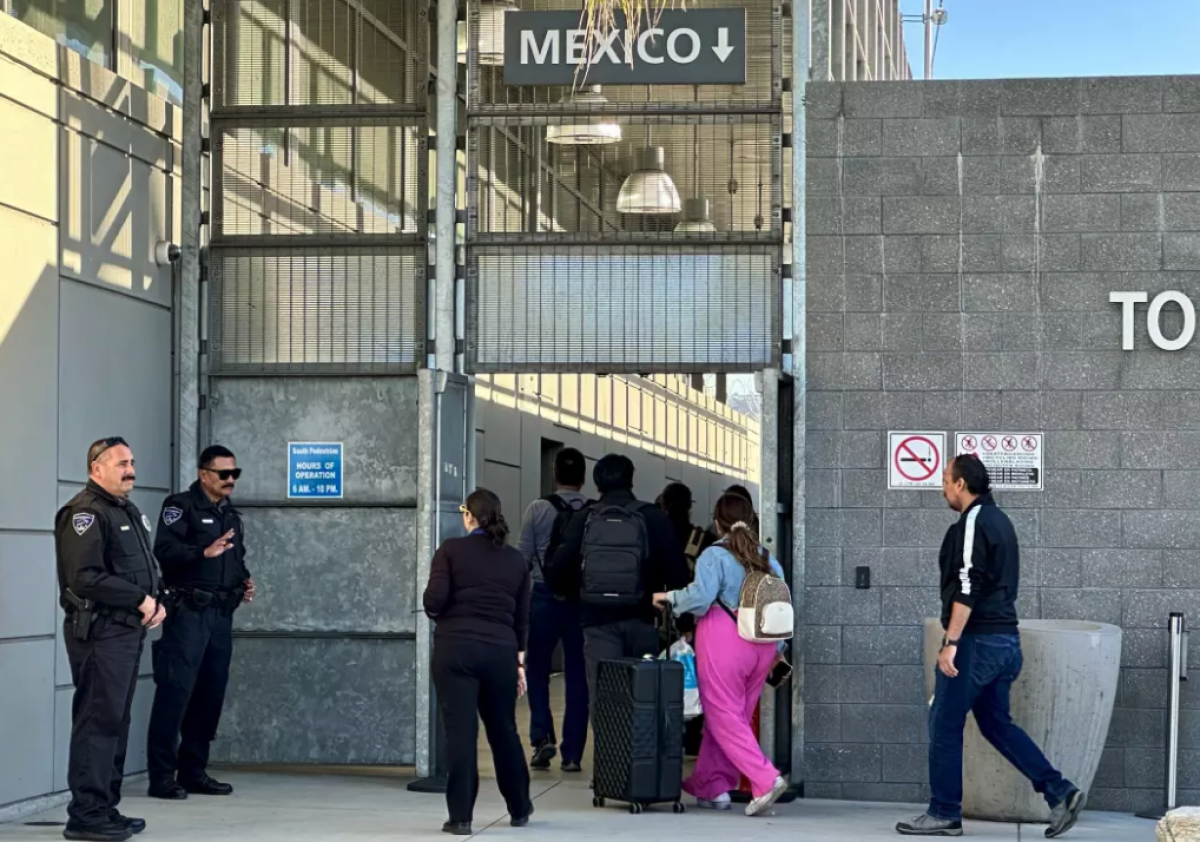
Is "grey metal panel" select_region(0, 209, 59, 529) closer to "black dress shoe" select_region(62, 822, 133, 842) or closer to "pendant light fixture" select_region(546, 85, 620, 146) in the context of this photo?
"black dress shoe" select_region(62, 822, 133, 842)

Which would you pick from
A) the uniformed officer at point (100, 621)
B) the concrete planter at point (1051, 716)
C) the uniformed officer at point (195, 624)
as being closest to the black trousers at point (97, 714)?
the uniformed officer at point (100, 621)

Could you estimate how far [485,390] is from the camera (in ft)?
56.0

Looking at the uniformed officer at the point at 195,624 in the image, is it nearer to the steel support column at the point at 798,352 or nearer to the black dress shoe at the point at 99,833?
the black dress shoe at the point at 99,833

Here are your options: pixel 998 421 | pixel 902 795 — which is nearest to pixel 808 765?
pixel 902 795

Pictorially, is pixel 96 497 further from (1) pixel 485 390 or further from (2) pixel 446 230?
(1) pixel 485 390

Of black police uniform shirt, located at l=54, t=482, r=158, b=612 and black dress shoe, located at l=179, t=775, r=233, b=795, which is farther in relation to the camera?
black dress shoe, located at l=179, t=775, r=233, b=795

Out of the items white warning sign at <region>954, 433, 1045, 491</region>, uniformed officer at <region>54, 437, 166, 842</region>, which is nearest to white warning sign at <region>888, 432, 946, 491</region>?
white warning sign at <region>954, 433, 1045, 491</region>

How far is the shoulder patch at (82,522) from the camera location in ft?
26.2

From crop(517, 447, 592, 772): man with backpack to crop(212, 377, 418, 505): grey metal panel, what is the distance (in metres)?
0.94

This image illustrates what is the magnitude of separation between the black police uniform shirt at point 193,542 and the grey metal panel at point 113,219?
121cm

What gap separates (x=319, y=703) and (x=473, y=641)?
95.7 inches

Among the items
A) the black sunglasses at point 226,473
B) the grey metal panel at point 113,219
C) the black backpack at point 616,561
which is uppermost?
the grey metal panel at point 113,219

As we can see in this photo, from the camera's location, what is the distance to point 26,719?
28.8 ft

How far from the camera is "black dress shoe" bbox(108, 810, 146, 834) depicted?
810 centimetres
